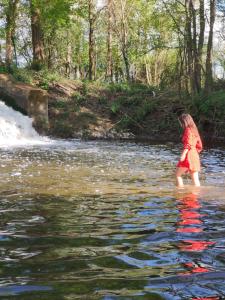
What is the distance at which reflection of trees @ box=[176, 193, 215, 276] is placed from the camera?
4875mm

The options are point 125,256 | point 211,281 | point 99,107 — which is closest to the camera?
point 211,281

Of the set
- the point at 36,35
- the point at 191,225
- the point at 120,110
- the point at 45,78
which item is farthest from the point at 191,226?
the point at 36,35

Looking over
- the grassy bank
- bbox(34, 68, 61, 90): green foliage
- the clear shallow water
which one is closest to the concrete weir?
the grassy bank

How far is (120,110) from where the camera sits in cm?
3038

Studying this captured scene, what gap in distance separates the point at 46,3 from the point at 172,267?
32.1 m

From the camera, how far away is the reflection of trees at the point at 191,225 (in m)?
4.88

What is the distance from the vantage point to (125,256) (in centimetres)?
530

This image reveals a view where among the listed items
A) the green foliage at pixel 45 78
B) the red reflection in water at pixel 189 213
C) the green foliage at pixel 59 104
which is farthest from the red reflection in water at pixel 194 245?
the green foliage at pixel 45 78

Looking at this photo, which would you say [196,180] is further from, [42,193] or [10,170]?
[10,170]

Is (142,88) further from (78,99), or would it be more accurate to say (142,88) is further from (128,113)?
(78,99)

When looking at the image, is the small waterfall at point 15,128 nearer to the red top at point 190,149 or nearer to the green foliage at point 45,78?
the green foliage at point 45,78

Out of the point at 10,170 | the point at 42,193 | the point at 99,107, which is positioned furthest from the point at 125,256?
the point at 99,107

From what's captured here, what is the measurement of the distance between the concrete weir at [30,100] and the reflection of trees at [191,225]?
1848 cm

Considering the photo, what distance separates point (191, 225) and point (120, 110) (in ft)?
78.1
